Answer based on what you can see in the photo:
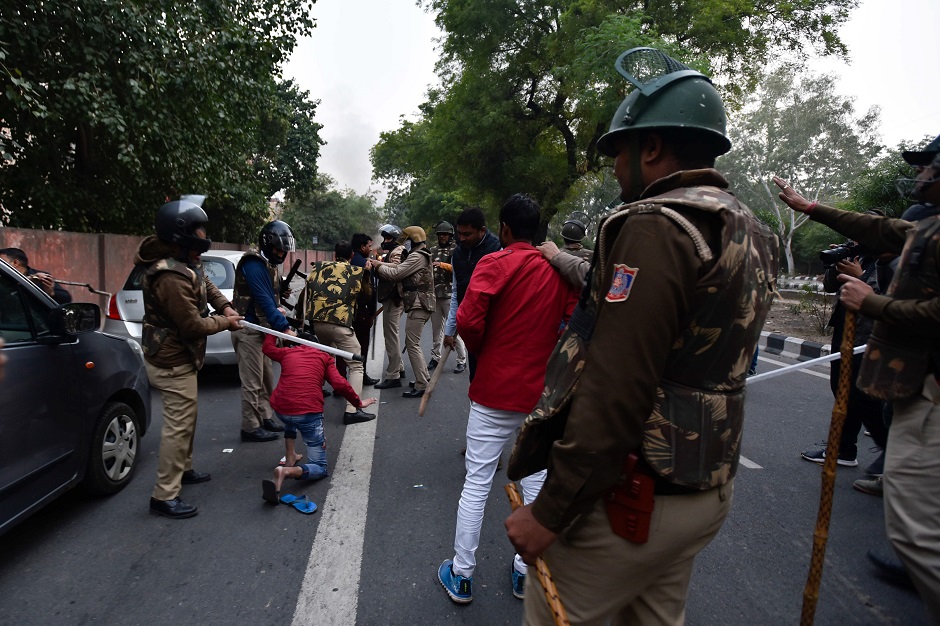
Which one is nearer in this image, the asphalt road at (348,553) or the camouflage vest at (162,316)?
the asphalt road at (348,553)

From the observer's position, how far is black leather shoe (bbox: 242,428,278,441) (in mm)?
4773

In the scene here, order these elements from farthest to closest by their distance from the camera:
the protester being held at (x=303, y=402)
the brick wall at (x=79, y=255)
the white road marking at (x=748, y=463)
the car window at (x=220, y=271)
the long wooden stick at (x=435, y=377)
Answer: the brick wall at (x=79, y=255)
the car window at (x=220, y=271)
the white road marking at (x=748, y=463)
the protester being held at (x=303, y=402)
the long wooden stick at (x=435, y=377)

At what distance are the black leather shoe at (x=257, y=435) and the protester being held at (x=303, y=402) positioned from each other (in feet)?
2.93

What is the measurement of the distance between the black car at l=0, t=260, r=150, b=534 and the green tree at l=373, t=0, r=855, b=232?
38.8ft

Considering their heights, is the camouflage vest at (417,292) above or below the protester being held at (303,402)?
above

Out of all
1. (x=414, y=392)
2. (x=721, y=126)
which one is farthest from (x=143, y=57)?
(x=721, y=126)

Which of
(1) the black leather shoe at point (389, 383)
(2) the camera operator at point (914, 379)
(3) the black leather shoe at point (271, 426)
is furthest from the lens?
(1) the black leather shoe at point (389, 383)

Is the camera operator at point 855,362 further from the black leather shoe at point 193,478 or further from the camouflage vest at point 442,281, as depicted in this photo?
the camouflage vest at point 442,281

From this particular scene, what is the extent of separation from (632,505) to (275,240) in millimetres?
4027

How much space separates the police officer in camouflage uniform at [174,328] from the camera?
3.30 meters

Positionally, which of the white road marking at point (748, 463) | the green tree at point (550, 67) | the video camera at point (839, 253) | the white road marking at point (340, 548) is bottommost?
the white road marking at point (340, 548)

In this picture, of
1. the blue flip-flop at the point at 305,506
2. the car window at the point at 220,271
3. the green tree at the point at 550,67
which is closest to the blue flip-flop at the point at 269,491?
the blue flip-flop at the point at 305,506

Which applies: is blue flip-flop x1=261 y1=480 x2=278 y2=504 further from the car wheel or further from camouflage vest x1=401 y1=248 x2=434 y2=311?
camouflage vest x1=401 y1=248 x2=434 y2=311

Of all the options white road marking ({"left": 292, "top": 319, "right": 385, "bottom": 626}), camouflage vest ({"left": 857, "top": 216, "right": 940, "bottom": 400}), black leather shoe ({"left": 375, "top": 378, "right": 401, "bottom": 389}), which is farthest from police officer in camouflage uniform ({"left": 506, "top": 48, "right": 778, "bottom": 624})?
black leather shoe ({"left": 375, "top": 378, "right": 401, "bottom": 389})
